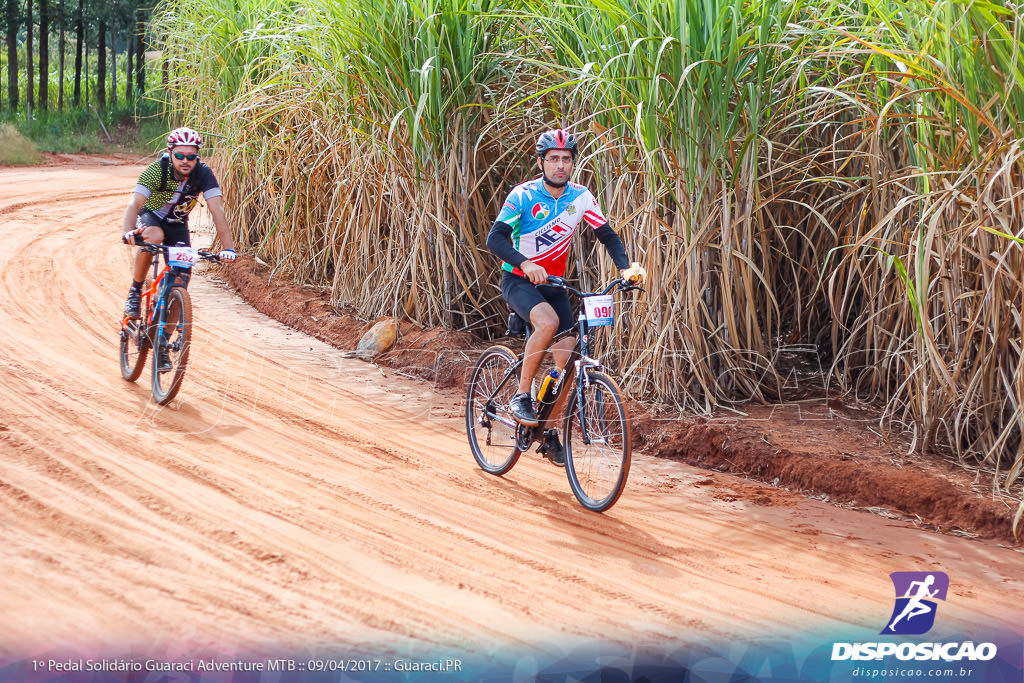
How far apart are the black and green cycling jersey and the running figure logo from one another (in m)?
4.72

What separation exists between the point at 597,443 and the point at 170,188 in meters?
3.64

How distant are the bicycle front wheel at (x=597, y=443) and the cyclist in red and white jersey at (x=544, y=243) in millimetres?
227

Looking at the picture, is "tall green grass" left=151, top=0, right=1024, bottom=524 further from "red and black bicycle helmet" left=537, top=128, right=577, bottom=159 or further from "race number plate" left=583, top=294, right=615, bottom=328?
"race number plate" left=583, top=294, right=615, bottom=328

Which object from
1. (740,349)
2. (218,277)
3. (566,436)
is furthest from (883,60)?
(218,277)

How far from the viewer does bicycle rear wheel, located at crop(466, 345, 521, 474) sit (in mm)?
5246

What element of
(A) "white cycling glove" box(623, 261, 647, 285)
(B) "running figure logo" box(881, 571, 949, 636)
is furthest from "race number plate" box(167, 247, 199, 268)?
(B) "running figure logo" box(881, 571, 949, 636)

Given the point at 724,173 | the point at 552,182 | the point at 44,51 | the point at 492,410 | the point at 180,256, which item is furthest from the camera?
the point at 44,51

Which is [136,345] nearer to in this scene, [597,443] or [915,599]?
[597,443]

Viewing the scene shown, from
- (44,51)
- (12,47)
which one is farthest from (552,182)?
(12,47)

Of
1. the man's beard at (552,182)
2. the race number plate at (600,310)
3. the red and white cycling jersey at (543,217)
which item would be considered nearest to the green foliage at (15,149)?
the red and white cycling jersey at (543,217)

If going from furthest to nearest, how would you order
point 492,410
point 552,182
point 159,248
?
1. point 159,248
2. point 492,410
3. point 552,182

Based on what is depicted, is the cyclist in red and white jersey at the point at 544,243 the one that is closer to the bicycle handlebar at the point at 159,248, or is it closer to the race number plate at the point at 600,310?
the race number plate at the point at 600,310

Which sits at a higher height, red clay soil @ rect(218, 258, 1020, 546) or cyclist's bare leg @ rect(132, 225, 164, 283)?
cyclist's bare leg @ rect(132, 225, 164, 283)

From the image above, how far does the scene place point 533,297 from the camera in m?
4.88
